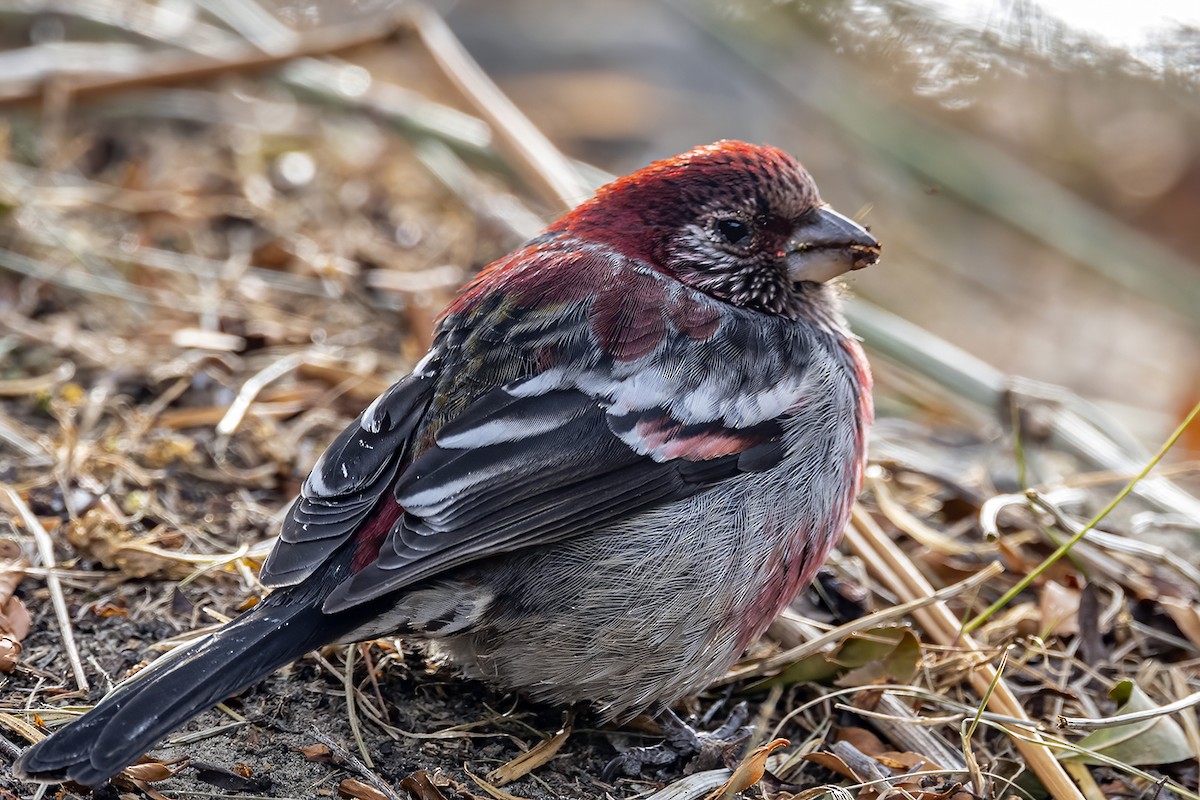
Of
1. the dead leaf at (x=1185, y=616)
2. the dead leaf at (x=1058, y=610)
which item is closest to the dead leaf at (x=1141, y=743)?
the dead leaf at (x=1058, y=610)

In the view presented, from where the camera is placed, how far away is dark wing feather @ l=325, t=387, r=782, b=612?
2.68 meters

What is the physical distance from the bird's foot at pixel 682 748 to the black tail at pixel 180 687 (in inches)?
30.9

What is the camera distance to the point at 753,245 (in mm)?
3443

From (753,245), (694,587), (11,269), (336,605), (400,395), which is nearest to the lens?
(336,605)

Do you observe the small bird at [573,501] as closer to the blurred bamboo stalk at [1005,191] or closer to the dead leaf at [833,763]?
the dead leaf at [833,763]

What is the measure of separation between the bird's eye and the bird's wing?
0.84ft

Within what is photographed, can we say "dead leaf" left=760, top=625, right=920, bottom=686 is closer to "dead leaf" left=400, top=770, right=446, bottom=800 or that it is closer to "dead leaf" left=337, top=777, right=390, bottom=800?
"dead leaf" left=400, top=770, right=446, bottom=800

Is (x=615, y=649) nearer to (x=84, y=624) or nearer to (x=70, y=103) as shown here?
(x=84, y=624)

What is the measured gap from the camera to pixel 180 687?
8.08 feet

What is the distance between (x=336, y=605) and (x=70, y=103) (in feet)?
12.8

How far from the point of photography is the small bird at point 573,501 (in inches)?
107

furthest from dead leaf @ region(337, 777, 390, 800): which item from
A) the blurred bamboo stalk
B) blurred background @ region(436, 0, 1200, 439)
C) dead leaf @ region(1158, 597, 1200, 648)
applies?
the blurred bamboo stalk

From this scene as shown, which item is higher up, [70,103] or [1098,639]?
[70,103]

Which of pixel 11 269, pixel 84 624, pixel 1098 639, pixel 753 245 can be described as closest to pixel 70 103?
pixel 11 269
